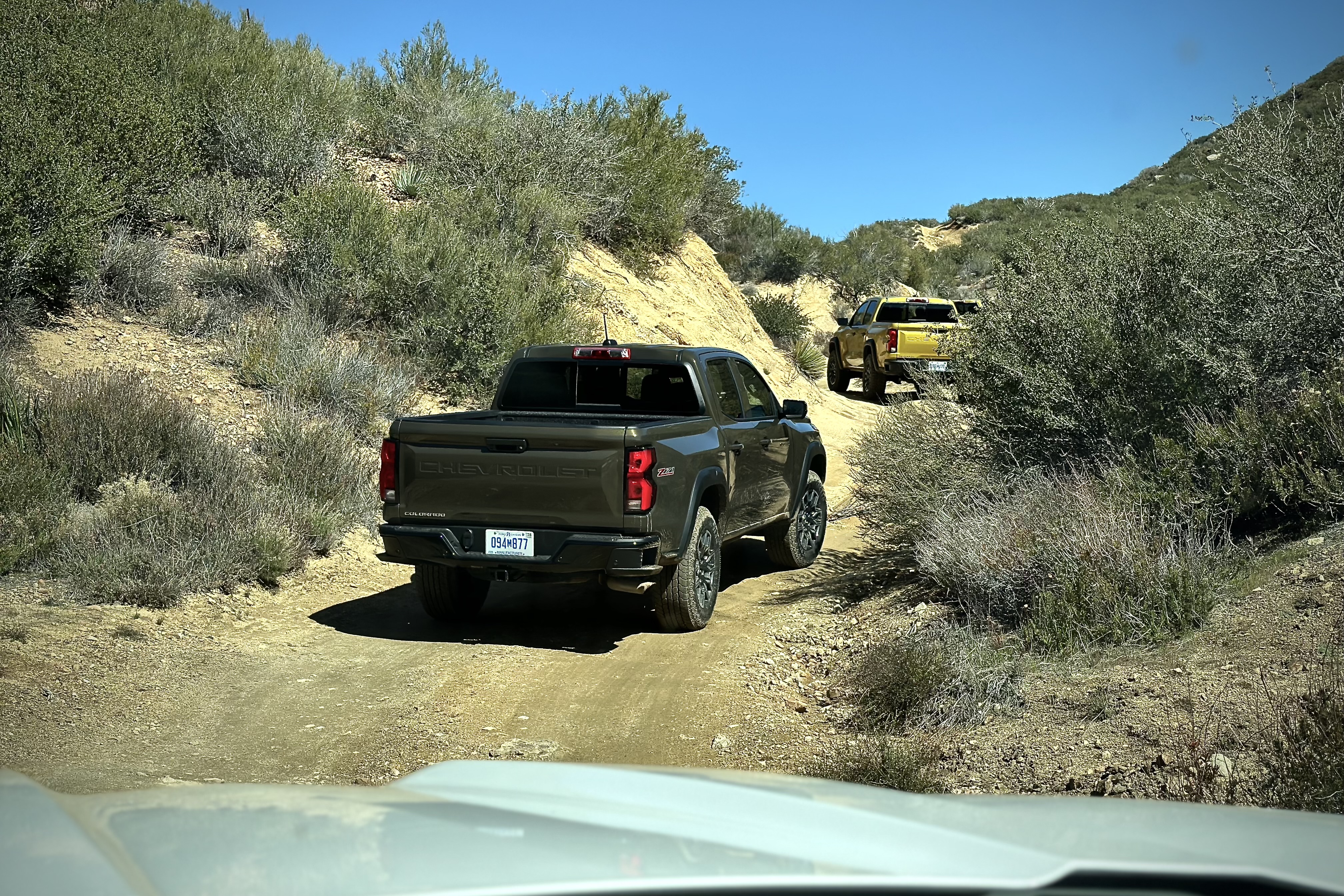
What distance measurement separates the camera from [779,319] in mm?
28172

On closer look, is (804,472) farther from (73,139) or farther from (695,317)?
(695,317)

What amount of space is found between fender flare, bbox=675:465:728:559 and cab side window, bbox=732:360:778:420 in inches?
48.9

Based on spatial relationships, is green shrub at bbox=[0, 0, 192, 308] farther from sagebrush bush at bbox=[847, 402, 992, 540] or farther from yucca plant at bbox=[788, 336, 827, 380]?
yucca plant at bbox=[788, 336, 827, 380]

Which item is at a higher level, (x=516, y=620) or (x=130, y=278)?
A: (x=130, y=278)

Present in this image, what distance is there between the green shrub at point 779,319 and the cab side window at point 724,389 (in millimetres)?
18791

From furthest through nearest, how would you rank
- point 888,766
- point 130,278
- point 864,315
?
1. point 864,315
2. point 130,278
3. point 888,766

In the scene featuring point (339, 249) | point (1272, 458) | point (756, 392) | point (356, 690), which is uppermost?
point (339, 249)

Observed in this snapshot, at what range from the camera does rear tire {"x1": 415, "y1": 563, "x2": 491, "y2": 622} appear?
7730mm

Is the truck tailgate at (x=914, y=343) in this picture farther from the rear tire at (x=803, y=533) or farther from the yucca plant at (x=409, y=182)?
the rear tire at (x=803, y=533)

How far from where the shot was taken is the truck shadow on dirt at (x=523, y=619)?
7602 millimetres

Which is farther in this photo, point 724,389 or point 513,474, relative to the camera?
point 724,389

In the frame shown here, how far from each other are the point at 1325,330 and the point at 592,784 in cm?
722

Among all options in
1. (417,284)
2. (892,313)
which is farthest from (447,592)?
(892,313)

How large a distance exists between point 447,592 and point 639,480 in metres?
1.79
